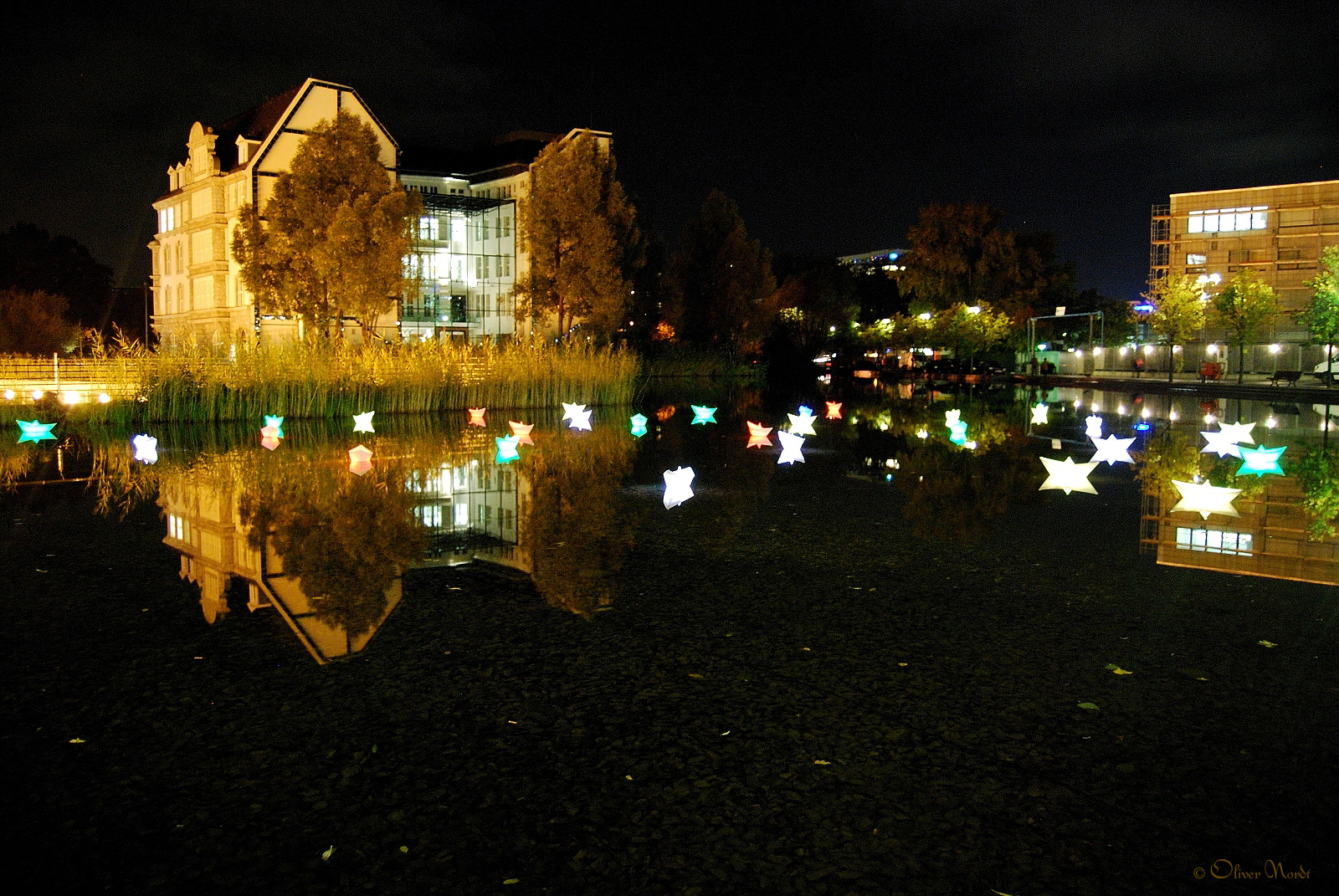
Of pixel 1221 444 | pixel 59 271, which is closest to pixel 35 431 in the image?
pixel 1221 444

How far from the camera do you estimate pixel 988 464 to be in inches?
539

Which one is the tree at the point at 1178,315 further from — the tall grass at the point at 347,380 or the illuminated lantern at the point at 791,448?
the illuminated lantern at the point at 791,448

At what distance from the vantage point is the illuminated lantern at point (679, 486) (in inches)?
416

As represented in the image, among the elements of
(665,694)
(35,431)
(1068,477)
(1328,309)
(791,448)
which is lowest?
(665,694)

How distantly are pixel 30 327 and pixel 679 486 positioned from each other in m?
40.8

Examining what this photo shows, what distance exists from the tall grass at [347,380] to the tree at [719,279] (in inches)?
999

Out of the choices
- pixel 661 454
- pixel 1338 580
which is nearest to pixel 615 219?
pixel 661 454

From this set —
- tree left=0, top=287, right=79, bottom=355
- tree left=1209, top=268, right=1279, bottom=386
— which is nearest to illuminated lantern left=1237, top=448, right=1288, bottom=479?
tree left=1209, top=268, right=1279, bottom=386

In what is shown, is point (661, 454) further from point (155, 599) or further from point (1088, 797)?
point (1088, 797)

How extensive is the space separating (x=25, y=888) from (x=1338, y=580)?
24.4 ft

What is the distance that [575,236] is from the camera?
37406 millimetres

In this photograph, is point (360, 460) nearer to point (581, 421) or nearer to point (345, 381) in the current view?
point (581, 421)

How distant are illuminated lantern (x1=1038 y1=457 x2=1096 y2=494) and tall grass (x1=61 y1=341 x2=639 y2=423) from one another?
46.0 ft

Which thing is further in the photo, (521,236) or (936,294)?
(936,294)
